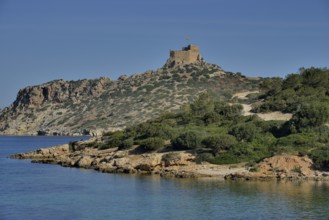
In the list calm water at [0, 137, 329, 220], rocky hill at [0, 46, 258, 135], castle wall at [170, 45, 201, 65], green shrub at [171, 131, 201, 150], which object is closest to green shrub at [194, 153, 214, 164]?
green shrub at [171, 131, 201, 150]

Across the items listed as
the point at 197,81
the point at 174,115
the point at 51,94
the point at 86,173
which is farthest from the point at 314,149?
the point at 51,94

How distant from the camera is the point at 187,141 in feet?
153

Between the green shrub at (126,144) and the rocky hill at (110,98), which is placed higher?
the rocky hill at (110,98)

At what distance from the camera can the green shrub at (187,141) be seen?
4666cm

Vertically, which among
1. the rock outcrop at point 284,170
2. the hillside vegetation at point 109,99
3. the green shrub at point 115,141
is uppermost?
the hillside vegetation at point 109,99

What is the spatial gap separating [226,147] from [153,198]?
1444cm

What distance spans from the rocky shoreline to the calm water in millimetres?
2123

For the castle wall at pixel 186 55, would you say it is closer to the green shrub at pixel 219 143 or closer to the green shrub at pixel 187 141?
the green shrub at pixel 187 141

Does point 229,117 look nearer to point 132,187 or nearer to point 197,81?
point 132,187

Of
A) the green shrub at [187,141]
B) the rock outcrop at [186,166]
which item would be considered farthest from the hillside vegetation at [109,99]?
the green shrub at [187,141]

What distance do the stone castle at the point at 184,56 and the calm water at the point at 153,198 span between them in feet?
359

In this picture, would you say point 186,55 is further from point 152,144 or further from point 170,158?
point 170,158

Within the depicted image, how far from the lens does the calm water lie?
27.7 meters

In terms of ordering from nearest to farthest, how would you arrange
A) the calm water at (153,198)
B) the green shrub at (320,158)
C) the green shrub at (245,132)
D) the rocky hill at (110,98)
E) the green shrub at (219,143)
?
1. the calm water at (153,198)
2. the green shrub at (320,158)
3. the green shrub at (219,143)
4. the green shrub at (245,132)
5. the rocky hill at (110,98)
